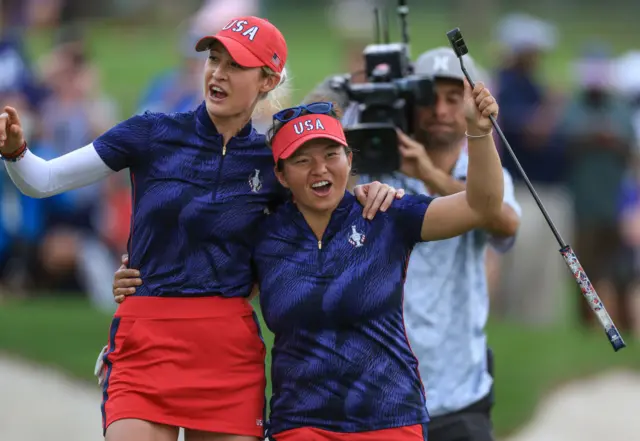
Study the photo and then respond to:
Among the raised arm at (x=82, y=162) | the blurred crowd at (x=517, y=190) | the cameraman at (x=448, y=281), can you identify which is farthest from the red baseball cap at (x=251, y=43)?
the blurred crowd at (x=517, y=190)

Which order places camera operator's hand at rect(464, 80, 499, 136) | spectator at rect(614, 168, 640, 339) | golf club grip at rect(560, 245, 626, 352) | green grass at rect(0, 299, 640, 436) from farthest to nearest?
spectator at rect(614, 168, 640, 339) < green grass at rect(0, 299, 640, 436) < golf club grip at rect(560, 245, 626, 352) < camera operator's hand at rect(464, 80, 499, 136)

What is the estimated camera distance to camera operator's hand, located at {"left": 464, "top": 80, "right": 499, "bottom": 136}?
14.5 ft

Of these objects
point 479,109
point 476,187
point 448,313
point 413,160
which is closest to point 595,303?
point 476,187

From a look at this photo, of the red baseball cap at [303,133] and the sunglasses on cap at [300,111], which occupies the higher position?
the sunglasses on cap at [300,111]

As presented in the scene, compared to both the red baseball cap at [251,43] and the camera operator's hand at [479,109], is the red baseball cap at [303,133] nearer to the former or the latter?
the red baseball cap at [251,43]

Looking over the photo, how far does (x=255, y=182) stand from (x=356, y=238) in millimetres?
434

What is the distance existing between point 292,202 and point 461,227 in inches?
23.4

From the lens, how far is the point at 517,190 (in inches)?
493

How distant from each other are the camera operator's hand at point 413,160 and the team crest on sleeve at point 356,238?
30.7 inches

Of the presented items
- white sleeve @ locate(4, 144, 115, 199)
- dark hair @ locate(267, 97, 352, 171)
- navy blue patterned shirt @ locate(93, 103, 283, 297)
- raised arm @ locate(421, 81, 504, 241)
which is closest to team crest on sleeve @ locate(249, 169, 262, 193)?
navy blue patterned shirt @ locate(93, 103, 283, 297)

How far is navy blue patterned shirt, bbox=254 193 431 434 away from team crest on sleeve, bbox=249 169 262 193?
0.19 meters

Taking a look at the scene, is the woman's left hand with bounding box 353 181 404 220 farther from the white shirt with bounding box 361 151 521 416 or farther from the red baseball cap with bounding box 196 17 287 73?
the white shirt with bounding box 361 151 521 416

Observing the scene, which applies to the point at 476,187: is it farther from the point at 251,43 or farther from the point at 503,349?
the point at 503,349

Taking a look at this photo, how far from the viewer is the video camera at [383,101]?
17.6 feet
